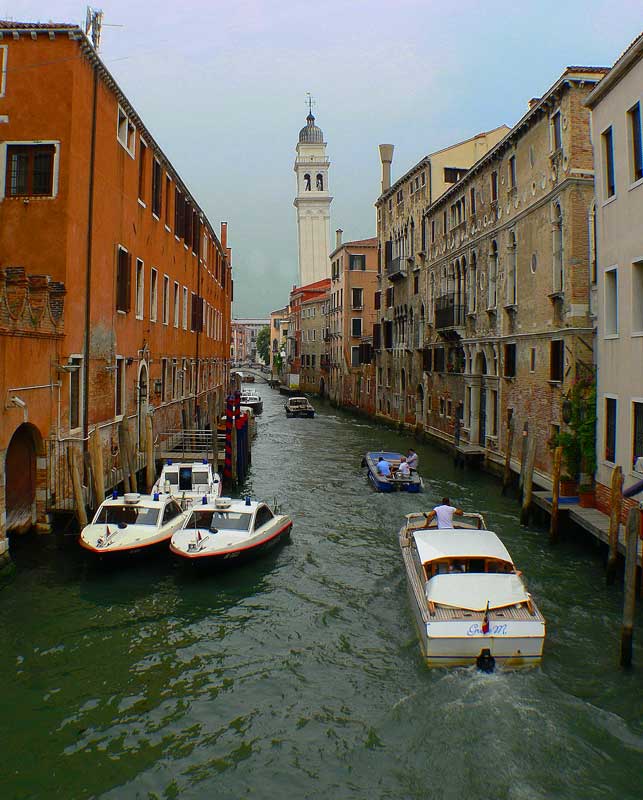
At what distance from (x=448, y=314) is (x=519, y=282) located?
265 inches

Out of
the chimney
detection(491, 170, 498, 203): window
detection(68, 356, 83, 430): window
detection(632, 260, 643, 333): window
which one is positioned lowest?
detection(68, 356, 83, 430): window

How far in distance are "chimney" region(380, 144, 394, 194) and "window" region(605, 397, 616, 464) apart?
30.9 meters

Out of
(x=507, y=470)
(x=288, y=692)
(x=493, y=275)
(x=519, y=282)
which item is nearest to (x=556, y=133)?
(x=519, y=282)

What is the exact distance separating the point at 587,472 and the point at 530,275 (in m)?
6.75

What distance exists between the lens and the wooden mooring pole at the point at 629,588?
26.8ft

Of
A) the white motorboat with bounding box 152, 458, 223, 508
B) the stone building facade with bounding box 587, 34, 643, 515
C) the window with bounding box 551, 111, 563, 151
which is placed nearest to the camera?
the stone building facade with bounding box 587, 34, 643, 515

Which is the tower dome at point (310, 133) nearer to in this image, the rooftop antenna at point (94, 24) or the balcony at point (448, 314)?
the balcony at point (448, 314)

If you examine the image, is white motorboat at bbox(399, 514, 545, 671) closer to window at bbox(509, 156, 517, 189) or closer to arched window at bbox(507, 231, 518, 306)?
arched window at bbox(507, 231, 518, 306)

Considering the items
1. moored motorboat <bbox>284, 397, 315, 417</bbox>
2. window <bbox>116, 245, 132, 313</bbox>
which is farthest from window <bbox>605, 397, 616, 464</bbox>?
moored motorboat <bbox>284, 397, 315, 417</bbox>

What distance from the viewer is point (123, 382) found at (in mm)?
17266

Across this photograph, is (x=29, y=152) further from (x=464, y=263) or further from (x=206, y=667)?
(x=464, y=263)

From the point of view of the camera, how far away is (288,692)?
324 inches

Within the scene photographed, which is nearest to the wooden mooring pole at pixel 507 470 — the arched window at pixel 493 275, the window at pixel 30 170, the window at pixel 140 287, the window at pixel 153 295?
the arched window at pixel 493 275

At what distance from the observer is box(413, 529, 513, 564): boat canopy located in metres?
10.1
